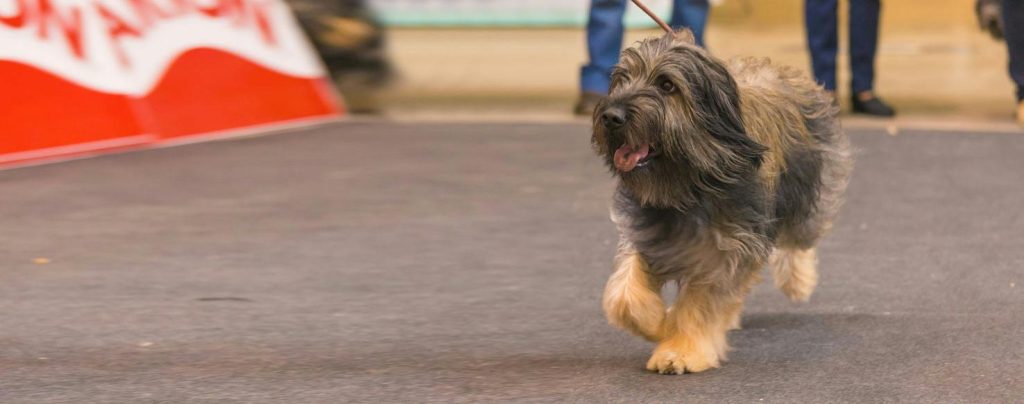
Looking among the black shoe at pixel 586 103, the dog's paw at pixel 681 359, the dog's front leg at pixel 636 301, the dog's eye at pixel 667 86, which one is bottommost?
the black shoe at pixel 586 103

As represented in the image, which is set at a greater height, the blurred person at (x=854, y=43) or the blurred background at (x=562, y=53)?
the blurred person at (x=854, y=43)

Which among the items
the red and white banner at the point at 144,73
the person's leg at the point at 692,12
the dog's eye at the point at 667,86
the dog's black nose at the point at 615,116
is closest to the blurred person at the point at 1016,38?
the person's leg at the point at 692,12

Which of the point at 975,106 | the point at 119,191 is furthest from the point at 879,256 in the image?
the point at 975,106

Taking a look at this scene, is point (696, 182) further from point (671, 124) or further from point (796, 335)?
point (796, 335)

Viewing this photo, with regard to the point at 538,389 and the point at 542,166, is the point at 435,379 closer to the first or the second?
the point at 538,389

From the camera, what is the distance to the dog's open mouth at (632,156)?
4.24m

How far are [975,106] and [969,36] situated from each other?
4.15 meters

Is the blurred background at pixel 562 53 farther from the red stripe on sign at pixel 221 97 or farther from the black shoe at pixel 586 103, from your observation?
the red stripe on sign at pixel 221 97

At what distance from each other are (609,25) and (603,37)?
0.09m

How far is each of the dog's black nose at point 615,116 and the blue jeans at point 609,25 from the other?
19.4 ft

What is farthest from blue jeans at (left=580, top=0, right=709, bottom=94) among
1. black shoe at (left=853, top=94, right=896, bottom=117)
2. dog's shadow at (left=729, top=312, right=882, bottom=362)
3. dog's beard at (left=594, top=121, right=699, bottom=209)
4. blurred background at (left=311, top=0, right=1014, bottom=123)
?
dog's beard at (left=594, top=121, right=699, bottom=209)

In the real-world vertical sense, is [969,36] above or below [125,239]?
below

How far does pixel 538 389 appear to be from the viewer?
445 centimetres

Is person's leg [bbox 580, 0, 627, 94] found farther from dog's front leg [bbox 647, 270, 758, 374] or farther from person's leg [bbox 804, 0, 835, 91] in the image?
dog's front leg [bbox 647, 270, 758, 374]
